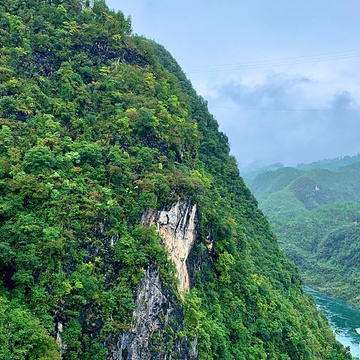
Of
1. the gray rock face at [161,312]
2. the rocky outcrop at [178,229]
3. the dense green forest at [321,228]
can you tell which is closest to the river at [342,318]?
the dense green forest at [321,228]

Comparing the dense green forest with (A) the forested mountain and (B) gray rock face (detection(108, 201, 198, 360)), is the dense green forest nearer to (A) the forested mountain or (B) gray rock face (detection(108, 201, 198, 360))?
(A) the forested mountain

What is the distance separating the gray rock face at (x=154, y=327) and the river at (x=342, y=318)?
30.3 meters

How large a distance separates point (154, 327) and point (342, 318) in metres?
45.0

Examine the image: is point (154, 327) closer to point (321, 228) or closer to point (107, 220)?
point (107, 220)

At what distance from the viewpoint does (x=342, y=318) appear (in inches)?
2052

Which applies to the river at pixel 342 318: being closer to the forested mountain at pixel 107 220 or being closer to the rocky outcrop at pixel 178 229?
the forested mountain at pixel 107 220

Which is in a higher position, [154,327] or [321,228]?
[321,228]

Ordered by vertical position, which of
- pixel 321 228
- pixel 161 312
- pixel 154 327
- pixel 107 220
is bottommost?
pixel 154 327

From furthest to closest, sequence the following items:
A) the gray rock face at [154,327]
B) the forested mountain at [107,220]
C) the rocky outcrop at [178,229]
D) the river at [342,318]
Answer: the river at [342,318] < the rocky outcrop at [178,229] < the gray rock face at [154,327] < the forested mountain at [107,220]

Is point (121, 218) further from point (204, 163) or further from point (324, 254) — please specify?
point (324, 254)

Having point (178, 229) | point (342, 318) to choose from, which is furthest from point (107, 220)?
point (342, 318)

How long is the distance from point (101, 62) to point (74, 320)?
15.6 meters

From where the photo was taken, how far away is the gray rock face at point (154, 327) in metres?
14.6

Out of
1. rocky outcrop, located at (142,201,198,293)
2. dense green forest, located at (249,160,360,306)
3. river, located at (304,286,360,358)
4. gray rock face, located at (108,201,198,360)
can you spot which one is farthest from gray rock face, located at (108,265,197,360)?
dense green forest, located at (249,160,360,306)
